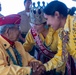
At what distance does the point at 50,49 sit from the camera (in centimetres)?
275

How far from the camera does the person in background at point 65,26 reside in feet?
6.67

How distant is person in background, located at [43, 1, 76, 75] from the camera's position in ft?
6.67

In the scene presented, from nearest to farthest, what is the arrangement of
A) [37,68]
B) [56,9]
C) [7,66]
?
[7,66], [56,9], [37,68]

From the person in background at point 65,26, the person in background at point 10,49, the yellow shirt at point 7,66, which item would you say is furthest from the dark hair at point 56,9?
the yellow shirt at point 7,66

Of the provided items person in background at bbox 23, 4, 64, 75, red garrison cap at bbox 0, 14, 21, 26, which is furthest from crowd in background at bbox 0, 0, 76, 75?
person in background at bbox 23, 4, 64, 75

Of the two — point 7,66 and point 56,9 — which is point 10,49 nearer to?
point 7,66

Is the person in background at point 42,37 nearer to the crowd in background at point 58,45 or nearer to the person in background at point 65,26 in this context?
the crowd in background at point 58,45

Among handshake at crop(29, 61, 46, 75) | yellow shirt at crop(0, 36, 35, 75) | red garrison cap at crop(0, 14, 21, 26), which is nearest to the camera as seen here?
yellow shirt at crop(0, 36, 35, 75)

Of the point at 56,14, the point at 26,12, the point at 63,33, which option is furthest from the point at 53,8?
the point at 26,12

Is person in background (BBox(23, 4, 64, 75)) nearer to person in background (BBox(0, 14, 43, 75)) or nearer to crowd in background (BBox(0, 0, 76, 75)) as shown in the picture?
crowd in background (BBox(0, 0, 76, 75))

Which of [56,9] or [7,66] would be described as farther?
[56,9]

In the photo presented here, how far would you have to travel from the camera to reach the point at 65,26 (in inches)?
80.8

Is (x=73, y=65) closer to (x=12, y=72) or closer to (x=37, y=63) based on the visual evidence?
(x=37, y=63)

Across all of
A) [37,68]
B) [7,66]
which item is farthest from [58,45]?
[7,66]
